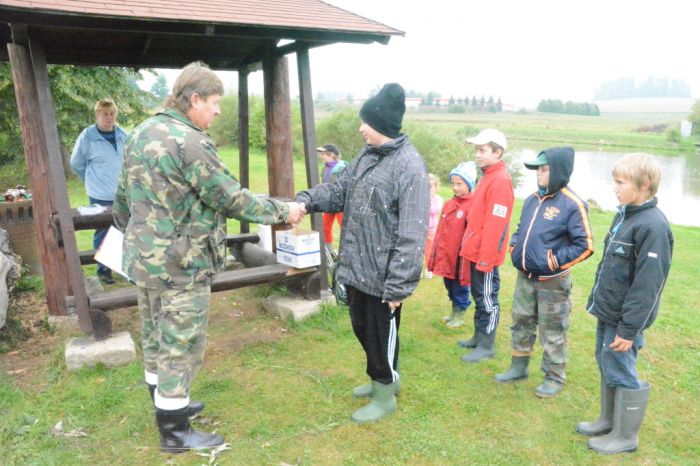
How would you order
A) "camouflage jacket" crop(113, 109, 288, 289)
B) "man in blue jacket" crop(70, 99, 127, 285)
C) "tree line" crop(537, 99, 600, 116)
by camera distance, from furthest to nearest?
"tree line" crop(537, 99, 600, 116), "man in blue jacket" crop(70, 99, 127, 285), "camouflage jacket" crop(113, 109, 288, 289)

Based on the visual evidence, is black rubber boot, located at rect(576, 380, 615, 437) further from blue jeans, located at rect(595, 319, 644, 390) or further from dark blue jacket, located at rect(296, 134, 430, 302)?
dark blue jacket, located at rect(296, 134, 430, 302)

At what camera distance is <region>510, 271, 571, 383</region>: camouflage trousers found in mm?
3508

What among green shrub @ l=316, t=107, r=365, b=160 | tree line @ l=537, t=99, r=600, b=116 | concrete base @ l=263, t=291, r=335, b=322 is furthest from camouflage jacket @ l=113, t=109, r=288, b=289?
tree line @ l=537, t=99, r=600, b=116

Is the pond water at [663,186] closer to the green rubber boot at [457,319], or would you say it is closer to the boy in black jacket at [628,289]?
the green rubber boot at [457,319]

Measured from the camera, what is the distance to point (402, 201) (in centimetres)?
293

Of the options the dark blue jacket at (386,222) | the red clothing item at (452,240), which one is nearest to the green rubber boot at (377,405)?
the dark blue jacket at (386,222)

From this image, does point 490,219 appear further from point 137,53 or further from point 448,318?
point 137,53

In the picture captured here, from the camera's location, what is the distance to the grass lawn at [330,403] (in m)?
3.06

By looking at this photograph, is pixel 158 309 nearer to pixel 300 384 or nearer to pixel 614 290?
pixel 300 384

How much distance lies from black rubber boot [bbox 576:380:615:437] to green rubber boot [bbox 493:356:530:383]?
67 centimetres

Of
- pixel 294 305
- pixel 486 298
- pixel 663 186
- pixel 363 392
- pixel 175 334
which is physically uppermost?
pixel 175 334

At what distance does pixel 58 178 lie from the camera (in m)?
4.05

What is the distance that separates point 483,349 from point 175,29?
3462mm

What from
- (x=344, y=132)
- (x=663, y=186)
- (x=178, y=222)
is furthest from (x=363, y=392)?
(x=663, y=186)
